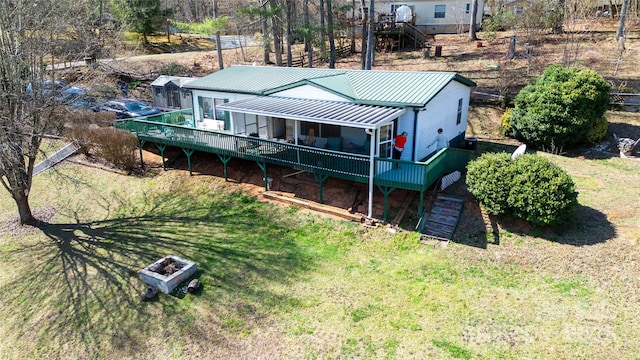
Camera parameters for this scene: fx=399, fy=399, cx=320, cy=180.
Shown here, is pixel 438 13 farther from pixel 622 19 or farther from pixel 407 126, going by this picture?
pixel 407 126

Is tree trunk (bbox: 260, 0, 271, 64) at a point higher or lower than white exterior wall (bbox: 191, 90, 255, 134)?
higher

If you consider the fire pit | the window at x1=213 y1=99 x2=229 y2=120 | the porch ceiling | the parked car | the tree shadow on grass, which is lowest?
the tree shadow on grass

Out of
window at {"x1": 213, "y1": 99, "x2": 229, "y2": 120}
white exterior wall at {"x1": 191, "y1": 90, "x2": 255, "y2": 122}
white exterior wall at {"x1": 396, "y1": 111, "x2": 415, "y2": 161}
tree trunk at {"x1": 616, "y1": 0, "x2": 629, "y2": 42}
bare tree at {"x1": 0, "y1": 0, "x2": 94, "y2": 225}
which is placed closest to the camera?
bare tree at {"x1": 0, "y1": 0, "x2": 94, "y2": 225}

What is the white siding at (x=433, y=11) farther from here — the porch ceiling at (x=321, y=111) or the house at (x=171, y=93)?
the porch ceiling at (x=321, y=111)

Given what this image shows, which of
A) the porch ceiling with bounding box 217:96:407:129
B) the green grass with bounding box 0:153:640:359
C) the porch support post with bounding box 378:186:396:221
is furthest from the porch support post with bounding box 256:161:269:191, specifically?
the porch support post with bounding box 378:186:396:221

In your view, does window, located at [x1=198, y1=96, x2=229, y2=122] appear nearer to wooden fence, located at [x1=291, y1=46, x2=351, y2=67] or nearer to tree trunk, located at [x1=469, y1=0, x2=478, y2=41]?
wooden fence, located at [x1=291, y1=46, x2=351, y2=67]

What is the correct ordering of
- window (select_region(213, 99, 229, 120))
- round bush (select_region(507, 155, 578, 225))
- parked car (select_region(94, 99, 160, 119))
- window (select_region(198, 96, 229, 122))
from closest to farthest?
round bush (select_region(507, 155, 578, 225))
window (select_region(213, 99, 229, 120))
window (select_region(198, 96, 229, 122))
parked car (select_region(94, 99, 160, 119))

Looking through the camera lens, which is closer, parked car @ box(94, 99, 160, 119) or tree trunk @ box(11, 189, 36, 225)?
tree trunk @ box(11, 189, 36, 225)
